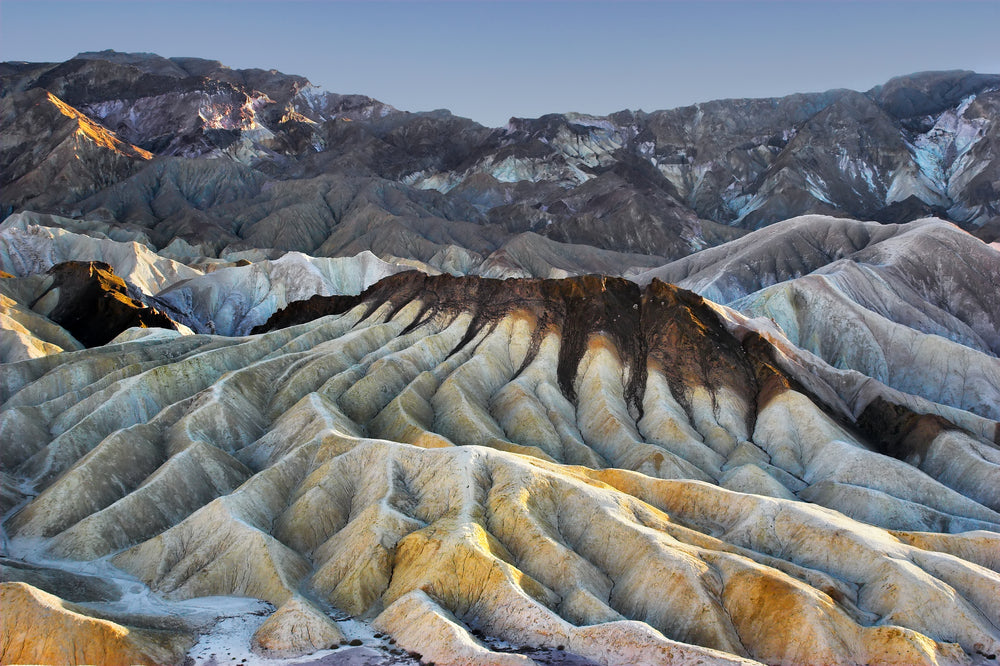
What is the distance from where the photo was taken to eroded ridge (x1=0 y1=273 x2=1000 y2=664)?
2862 centimetres

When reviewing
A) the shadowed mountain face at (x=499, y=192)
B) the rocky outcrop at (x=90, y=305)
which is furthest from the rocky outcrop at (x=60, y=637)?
the shadowed mountain face at (x=499, y=192)

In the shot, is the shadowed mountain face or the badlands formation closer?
the badlands formation

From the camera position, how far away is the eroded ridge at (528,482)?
28625 millimetres

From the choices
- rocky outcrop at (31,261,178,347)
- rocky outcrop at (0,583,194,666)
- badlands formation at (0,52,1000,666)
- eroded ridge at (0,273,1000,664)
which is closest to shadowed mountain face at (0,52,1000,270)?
badlands formation at (0,52,1000,666)

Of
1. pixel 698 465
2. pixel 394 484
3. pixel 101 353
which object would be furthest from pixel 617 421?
pixel 101 353

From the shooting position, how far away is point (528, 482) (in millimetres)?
35562

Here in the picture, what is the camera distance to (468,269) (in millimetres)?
136375

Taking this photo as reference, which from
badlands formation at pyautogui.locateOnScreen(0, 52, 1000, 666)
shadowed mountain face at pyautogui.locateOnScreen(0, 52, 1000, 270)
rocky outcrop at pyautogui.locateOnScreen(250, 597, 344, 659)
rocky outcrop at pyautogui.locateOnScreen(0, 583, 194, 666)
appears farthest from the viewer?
shadowed mountain face at pyautogui.locateOnScreen(0, 52, 1000, 270)

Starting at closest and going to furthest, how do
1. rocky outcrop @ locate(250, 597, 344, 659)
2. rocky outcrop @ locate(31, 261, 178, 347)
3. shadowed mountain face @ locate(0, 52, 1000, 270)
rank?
rocky outcrop @ locate(250, 597, 344, 659) < rocky outcrop @ locate(31, 261, 178, 347) < shadowed mountain face @ locate(0, 52, 1000, 270)

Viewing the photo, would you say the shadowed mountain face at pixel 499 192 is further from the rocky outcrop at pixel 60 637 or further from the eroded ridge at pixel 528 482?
the rocky outcrop at pixel 60 637

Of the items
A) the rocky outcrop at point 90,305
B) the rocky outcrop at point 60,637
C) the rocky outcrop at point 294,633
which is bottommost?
the rocky outcrop at point 294,633

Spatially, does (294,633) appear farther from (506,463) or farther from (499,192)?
(499,192)

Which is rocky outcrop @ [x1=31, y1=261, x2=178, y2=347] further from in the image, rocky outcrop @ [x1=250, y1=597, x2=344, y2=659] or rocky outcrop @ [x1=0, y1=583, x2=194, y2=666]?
rocky outcrop @ [x1=250, y1=597, x2=344, y2=659]

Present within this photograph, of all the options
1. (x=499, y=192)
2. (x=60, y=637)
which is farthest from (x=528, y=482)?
(x=499, y=192)
